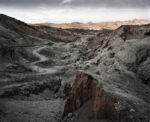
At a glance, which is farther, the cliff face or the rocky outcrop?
the rocky outcrop

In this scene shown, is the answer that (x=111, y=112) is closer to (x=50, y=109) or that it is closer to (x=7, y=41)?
(x=50, y=109)

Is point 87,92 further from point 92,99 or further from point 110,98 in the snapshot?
point 110,98

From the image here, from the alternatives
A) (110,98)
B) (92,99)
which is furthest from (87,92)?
(110,98)

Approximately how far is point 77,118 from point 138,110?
2497 millimetres

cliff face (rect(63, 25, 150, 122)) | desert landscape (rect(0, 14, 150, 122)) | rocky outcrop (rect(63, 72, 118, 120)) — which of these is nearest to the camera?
cliff face (rect(63, 25, 150, 122))

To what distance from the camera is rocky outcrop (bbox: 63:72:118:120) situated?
320 inches

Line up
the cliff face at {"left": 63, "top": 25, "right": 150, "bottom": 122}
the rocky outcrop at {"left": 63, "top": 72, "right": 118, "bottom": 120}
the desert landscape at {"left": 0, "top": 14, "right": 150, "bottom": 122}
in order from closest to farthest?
the cliff face at {"left": 63, "top": 25, "right": 150, "bottom": 122} → the rocky outcrop at {"left": 63, "top": 72, "right": 118, "bottom": 120} → the desert landscape at {"left": 0, "top": 14, "right": 150, "bottom": 122}

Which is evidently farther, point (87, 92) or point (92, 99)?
point (87, 92)

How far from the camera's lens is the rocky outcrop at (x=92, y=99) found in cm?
813

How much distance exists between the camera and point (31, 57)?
30.5 m

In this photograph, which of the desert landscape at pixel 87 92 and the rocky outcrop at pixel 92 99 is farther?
the desert landscape at pixel 87 92

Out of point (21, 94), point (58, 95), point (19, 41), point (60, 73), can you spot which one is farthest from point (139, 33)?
point (19, 41)

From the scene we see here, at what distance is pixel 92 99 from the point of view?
9.16m

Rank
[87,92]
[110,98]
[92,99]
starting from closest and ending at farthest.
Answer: [110,98] < [92,99] < [87,92]
